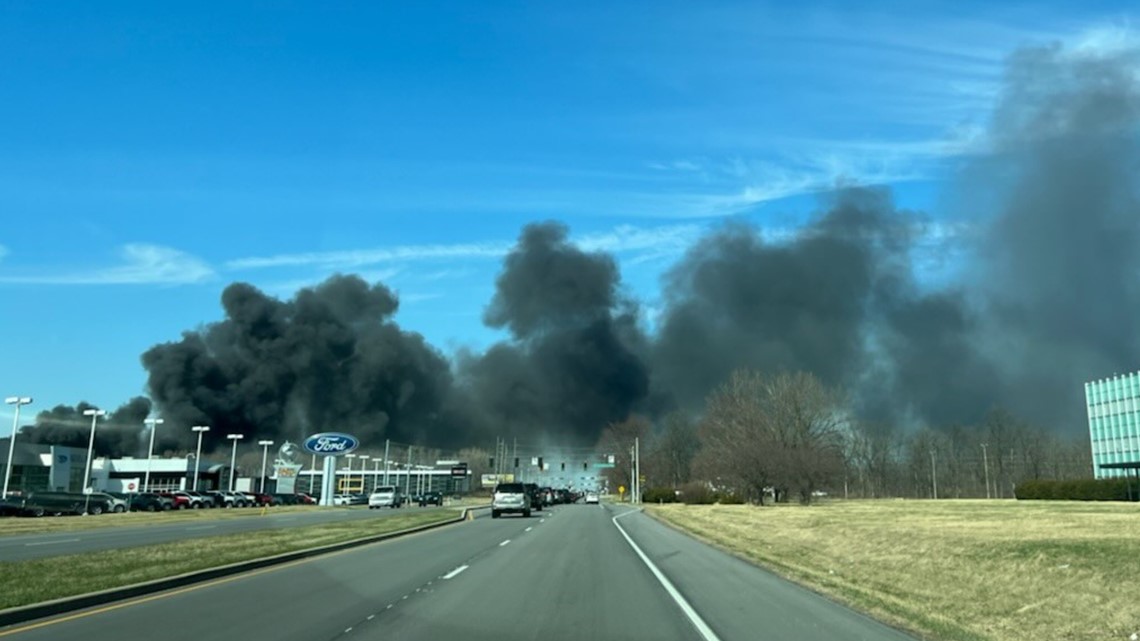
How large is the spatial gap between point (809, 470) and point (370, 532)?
53613 mm

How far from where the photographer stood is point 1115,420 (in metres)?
94.7

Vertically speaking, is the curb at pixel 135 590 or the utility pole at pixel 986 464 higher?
the utility pole at pixel 986 464

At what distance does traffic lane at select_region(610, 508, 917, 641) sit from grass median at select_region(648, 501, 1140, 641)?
527mm

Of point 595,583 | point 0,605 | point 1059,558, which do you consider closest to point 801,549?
point 1059,558

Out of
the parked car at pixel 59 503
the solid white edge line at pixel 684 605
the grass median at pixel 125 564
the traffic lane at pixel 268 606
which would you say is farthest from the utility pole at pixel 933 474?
the traffic lane at pixel 268 606

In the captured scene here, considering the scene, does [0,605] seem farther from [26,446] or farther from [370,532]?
[26,446]

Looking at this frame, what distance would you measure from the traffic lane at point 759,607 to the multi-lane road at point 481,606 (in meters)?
0.02

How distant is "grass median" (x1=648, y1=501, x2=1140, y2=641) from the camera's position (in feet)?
36.7

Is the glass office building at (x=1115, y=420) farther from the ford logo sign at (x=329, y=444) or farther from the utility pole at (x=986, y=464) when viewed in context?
the ford logo sign at (x=329, y=444)

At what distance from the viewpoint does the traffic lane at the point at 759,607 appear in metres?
10.4

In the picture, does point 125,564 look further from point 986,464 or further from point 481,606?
point 986,464

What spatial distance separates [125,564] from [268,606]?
655 cm

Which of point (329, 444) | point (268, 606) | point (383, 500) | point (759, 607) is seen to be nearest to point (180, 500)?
point (329, 444)

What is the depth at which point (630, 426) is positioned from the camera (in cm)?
14475
